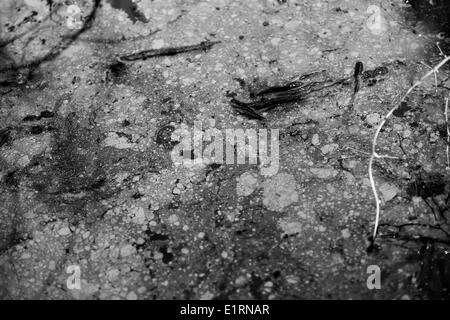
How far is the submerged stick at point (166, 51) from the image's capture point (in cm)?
236

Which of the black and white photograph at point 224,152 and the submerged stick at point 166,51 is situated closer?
the black and white photograph at point 224,152

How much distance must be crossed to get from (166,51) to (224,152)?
900 mm

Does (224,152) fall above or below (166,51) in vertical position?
below

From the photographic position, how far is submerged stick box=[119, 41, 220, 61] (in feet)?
7.74

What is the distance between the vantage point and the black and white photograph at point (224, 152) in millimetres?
1637

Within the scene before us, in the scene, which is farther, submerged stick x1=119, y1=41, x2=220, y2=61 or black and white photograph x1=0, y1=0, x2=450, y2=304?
submerged stick x1=119, y1=41, x2=220, y2=61

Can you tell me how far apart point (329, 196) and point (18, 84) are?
2.17 meters

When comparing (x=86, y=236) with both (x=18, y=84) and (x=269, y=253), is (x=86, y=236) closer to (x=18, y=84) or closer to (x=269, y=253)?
(x=269, y=253)

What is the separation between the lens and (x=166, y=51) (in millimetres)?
2373

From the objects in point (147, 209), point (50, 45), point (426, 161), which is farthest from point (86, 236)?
point (426, 161)

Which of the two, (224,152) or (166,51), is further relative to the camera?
(166,51)

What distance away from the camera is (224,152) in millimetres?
1986

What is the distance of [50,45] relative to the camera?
8.20 ft
